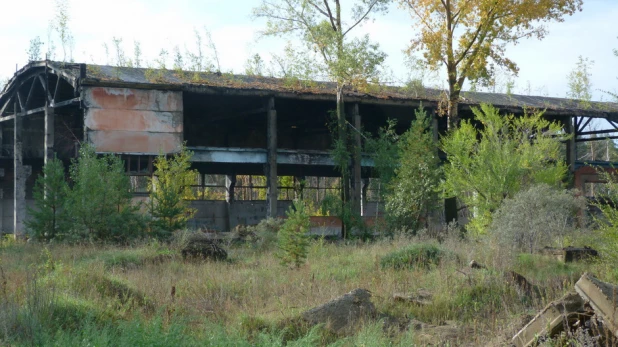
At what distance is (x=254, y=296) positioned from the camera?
12.0 metres

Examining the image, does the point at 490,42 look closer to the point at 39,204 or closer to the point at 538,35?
the point at 538,35

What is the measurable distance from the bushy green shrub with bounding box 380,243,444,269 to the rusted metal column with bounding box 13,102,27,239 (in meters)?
18.3

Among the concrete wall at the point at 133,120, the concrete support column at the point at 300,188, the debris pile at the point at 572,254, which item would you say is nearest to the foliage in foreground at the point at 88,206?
the concrete wall at the point at 133,120

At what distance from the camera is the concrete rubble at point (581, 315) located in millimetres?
8133

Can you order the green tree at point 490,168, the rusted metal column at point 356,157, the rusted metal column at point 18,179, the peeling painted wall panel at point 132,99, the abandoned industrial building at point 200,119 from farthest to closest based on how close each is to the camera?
the rusted metal column at point 18,179, the rusted metal column at point 356,157, the abandoned industrial building at point 200,119, the peeling painted wall panel at point 132,99, the green tree at point 490,168

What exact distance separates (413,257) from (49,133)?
1697 centimetres

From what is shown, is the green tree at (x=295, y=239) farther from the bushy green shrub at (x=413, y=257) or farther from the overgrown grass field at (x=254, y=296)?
the bushy green shrub at (x=413, y=257)

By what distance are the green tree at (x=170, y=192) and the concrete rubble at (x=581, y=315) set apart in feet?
52.2

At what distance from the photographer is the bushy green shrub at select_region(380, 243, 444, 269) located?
1497cm

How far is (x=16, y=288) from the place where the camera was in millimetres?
11172

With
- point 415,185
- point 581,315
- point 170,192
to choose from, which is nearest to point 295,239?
point 581,315

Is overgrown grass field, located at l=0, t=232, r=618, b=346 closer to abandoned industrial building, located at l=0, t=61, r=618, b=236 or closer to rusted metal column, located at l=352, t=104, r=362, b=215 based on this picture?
abandoned industrial building, located at l=0, t=61, r=618, b=236

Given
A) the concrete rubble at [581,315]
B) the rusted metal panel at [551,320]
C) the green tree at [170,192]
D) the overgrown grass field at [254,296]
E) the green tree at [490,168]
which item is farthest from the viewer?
the green tree at [170,192]

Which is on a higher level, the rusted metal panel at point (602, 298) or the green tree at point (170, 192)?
the green tree at point (170, 192)
